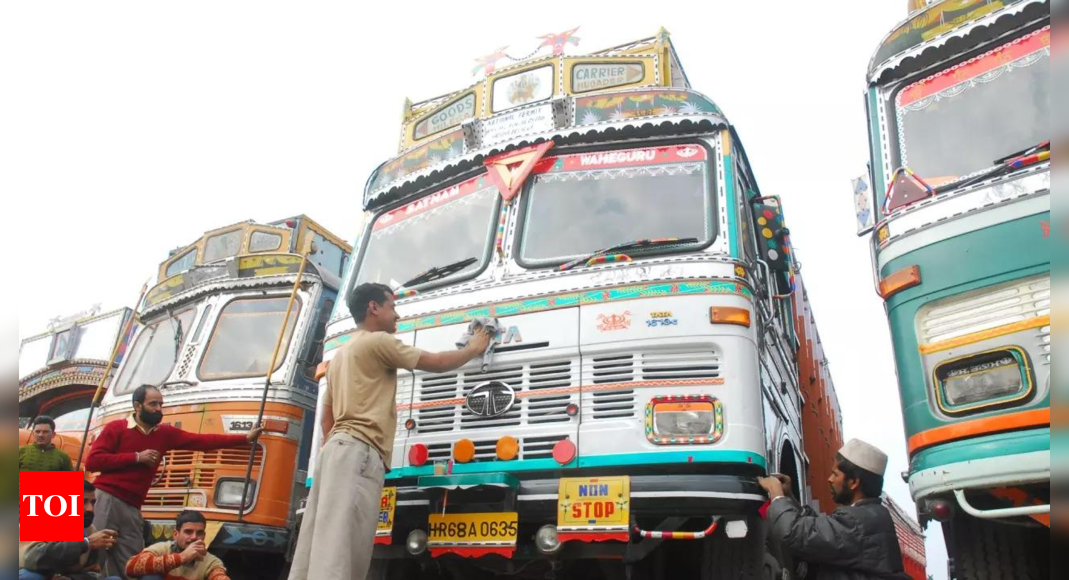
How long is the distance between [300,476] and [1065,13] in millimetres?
6598

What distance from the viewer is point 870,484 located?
126 inches

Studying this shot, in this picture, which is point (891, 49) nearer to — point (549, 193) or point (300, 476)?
point (549, 193)

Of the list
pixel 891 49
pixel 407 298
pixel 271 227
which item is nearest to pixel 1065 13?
pixel 891 49

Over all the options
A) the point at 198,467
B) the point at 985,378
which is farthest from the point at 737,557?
the point at 198,467

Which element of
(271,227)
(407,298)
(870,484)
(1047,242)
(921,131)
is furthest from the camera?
(271,227)

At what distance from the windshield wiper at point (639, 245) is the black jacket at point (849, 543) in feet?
5.97

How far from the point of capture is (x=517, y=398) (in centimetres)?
429

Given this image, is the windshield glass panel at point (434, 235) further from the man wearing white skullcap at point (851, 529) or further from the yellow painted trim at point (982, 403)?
the yellow painted trim at point (982, 403)

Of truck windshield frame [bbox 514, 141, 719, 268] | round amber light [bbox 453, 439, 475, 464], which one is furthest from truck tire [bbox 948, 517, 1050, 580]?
round amber light [bbox 453, 439, 475, 464]

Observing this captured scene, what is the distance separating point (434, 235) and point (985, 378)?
345cm

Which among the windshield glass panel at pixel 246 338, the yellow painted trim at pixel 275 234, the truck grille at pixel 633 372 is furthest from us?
the yellow painted trim at pixel 275 234

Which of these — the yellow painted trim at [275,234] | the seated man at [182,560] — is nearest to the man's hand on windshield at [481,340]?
the seated man at [182,560]

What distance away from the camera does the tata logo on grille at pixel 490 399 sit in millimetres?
4297

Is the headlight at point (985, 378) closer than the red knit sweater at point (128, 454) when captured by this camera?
Yes
